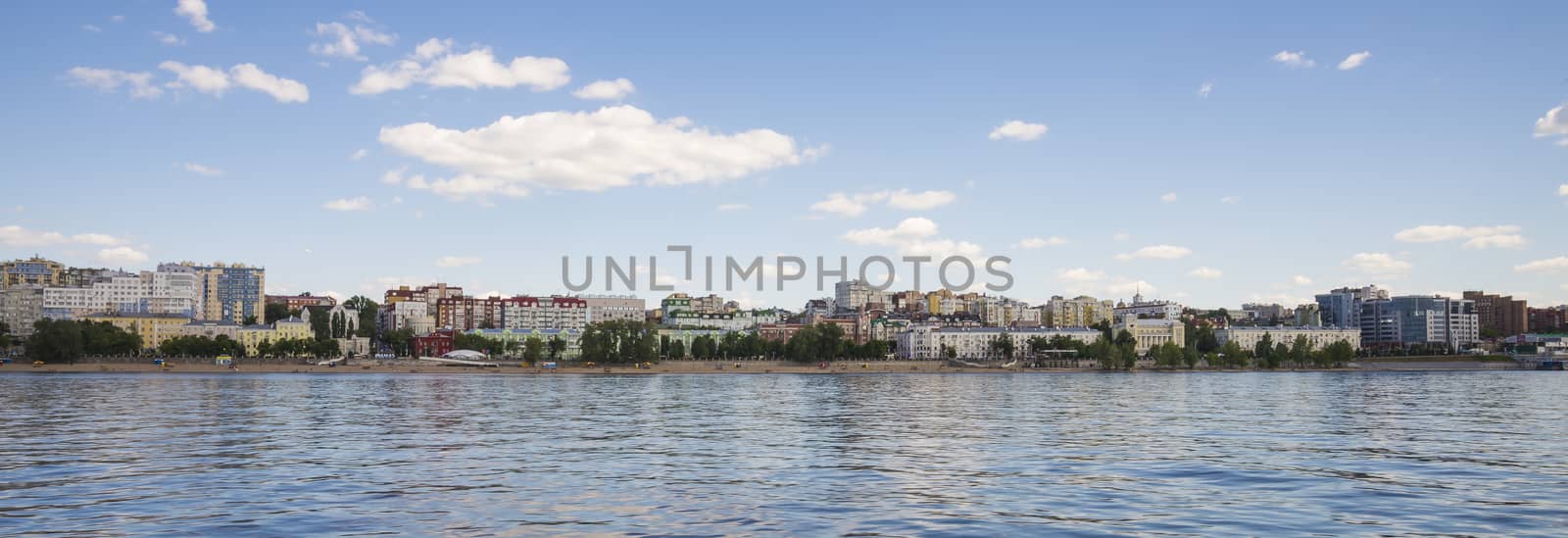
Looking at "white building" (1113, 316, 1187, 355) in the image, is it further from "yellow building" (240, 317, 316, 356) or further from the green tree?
"yellow building" (240, 317, 316, 356)

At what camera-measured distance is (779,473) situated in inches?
832

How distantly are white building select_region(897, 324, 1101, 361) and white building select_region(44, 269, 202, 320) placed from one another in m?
108

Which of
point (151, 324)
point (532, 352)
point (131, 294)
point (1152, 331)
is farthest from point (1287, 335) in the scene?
point (131, 294)

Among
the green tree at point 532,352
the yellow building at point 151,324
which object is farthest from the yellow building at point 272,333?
the green tree at point 532,352

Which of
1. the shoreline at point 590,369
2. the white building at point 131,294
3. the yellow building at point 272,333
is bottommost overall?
the shoreline at point 590,369

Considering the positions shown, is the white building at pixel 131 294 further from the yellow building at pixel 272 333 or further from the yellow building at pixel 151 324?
the yellow building at pixel 272 333

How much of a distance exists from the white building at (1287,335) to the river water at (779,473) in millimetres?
155330

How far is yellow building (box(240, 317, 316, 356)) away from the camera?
517ft

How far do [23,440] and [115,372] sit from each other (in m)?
91.7

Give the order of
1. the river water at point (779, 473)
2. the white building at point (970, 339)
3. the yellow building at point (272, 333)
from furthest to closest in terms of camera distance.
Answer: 1. the white building at point (970, 339)
2. the yellow building at point (272, 333)
3. the river water at point (779, 473)

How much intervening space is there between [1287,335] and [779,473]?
181991 millimetres

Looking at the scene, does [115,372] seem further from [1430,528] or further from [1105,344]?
[1430,528]

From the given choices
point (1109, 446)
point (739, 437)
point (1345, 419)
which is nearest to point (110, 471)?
point (739, 437)

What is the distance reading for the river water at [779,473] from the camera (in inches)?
605
